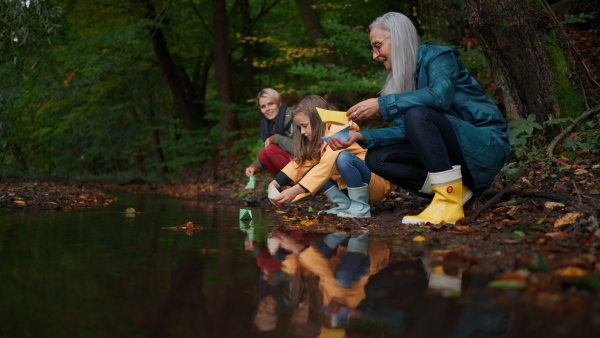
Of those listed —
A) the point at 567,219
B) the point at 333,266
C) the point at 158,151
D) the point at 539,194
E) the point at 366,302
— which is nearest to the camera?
the point at 366,302

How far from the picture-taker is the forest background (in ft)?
18.9

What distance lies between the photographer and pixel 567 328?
1500 mm

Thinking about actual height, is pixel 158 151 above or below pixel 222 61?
below

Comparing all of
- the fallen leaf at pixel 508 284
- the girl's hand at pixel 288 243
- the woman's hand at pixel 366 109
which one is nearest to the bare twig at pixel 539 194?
the woman's hand at pixel 366 109

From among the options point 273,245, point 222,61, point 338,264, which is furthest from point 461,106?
point 222,61

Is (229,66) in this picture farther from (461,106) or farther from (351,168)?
(461,106)

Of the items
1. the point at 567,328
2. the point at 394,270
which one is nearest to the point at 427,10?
the point at 394,270

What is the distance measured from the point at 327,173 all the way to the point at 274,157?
5.54 ft

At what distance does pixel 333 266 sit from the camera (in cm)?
253

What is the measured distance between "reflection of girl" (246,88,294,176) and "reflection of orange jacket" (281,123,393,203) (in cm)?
99

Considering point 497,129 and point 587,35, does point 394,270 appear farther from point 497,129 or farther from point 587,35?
point 587,35

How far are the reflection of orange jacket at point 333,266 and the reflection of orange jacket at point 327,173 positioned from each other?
5.53 ft

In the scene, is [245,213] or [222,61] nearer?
[245,213]

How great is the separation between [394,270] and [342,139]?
1872mm
